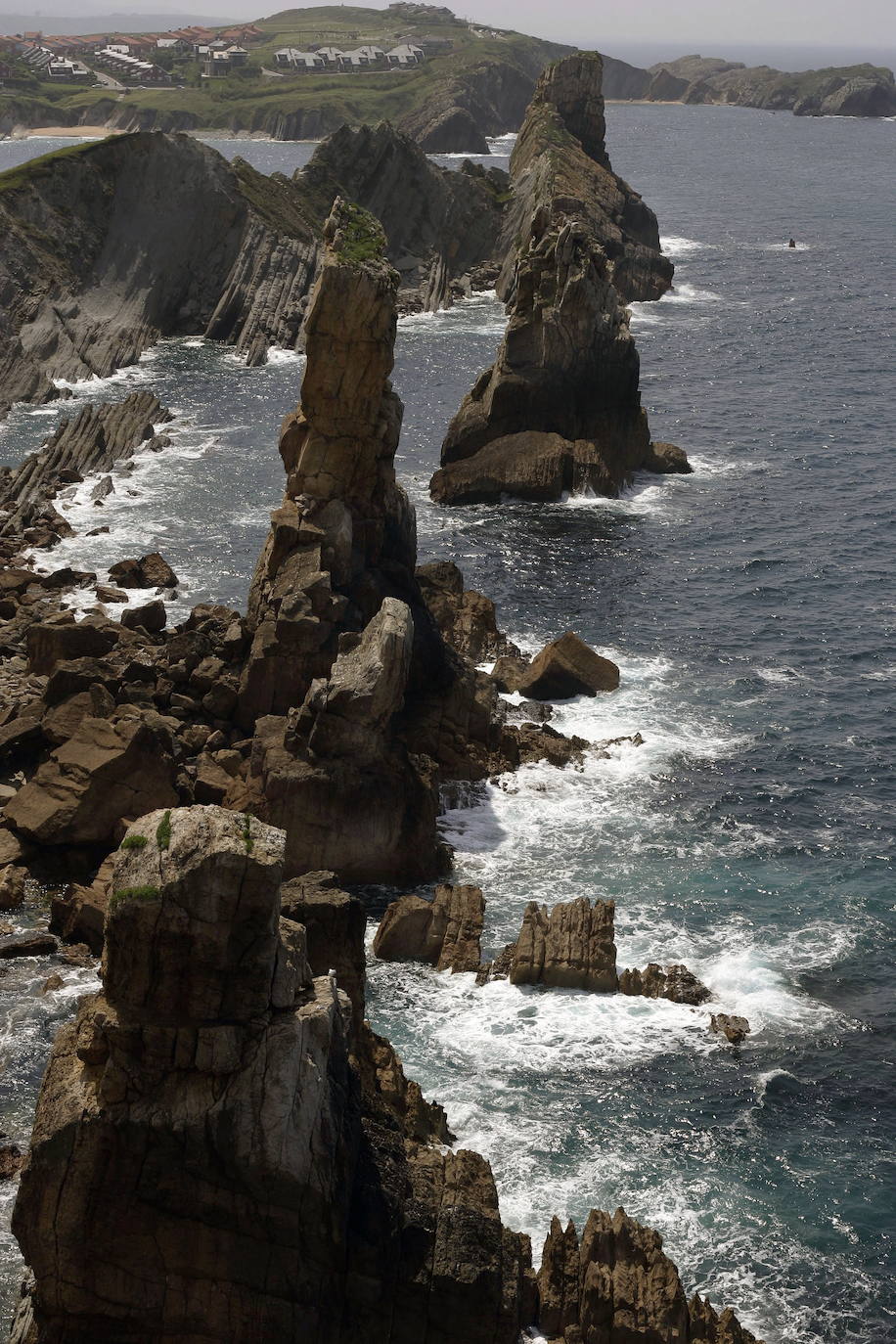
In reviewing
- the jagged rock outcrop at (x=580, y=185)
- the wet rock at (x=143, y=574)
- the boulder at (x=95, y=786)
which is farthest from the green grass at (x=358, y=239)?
the jagged rock outcrop at (x=580, y=185)

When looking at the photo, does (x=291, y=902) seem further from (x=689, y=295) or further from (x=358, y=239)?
(x=689, y=295)

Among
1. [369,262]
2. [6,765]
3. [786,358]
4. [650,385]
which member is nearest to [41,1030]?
[6,765]

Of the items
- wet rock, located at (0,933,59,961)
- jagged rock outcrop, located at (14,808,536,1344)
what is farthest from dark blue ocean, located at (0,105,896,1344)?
jagged rock outcrop, located at (14,808,536,1344)

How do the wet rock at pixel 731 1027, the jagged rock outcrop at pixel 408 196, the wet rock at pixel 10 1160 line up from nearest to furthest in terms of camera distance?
the wet rock at pixel 10 1160 → the wet rock at pixel 731 1027 → the jagged rock outcrop at pixel 408 196

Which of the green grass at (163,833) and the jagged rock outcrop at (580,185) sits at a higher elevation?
the jagged rock outcrop at (580,185)

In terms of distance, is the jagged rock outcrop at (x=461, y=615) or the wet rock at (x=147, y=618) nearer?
the wet rock at (x=147, y=618)

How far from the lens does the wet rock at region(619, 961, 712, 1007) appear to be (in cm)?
4309

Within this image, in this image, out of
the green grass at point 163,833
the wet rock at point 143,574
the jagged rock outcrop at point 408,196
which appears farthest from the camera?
the jagged rock outcrop at point 408,196

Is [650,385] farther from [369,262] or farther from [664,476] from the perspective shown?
[369,262]

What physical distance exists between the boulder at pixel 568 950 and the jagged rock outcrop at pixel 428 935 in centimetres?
135

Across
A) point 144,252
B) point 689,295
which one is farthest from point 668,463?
point 689,295

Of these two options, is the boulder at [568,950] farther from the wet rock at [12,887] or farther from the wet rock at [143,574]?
the wet rock at [143,574]

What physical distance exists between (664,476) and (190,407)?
32680mm

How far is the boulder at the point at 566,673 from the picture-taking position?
61.9 metres
